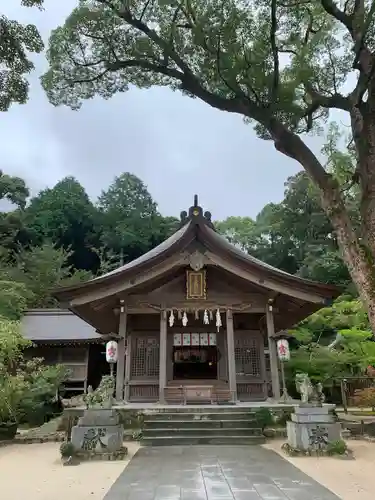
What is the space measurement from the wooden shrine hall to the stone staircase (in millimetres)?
1835

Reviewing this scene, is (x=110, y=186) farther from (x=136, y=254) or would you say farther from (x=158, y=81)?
(x=158, y=81)

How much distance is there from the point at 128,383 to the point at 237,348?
3865 mm

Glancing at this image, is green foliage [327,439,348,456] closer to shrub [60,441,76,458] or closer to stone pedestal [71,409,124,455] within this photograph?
stone pedestal [71,409,124,455]

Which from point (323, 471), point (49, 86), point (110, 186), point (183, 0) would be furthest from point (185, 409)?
point (110, 186)

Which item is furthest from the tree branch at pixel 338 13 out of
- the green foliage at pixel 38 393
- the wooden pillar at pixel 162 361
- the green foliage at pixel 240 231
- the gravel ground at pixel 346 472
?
the green foliage at pixel 240 231

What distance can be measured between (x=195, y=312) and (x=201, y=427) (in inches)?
159

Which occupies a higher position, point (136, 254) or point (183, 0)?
point (136, 254)

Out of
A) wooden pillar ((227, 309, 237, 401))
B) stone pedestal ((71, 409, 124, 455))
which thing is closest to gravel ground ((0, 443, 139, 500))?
stone pedestal ((71, 409, 124, 455))

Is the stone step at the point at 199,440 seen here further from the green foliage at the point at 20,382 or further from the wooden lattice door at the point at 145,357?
the wooden lattice door at the point at 145,357

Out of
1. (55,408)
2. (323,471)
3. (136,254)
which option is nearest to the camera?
(323,471)

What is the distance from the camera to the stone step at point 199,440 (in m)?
9.02

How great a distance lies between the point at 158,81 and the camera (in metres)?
10.4

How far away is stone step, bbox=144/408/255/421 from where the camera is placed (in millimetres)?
9977

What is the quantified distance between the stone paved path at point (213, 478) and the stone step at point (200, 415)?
6.00 ft
